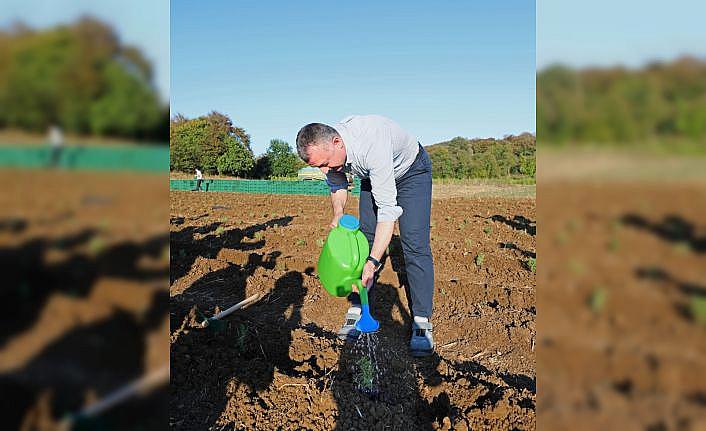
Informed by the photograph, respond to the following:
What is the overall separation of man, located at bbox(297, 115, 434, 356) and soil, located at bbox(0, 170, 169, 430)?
2353 mm

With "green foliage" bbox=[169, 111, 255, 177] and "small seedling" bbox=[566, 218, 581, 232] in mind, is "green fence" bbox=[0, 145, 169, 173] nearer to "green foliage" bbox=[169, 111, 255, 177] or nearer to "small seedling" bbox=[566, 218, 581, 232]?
"small seedling" bbox=[566, 218, 581, 232]

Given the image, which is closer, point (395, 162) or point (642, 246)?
point (642, 246)

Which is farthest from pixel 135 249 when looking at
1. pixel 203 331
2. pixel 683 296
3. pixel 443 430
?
pixel 203 331

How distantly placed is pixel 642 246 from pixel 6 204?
71cm

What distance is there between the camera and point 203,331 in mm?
3898

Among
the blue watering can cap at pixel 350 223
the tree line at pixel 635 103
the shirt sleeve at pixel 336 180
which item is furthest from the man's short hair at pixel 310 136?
the tree line at pixel 635 103

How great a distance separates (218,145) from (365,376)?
119ft

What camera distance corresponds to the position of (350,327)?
13.4 feet

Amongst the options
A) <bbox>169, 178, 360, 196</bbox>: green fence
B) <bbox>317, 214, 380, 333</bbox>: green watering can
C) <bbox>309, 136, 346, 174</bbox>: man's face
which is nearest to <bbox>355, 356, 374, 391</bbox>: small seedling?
<bbox>317, 214, 380, 333</bbox>: green watering can

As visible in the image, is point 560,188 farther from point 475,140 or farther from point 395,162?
point 475,140

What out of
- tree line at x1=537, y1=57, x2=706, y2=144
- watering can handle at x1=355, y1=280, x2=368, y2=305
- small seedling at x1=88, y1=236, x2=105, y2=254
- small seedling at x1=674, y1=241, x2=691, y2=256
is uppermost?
tree line at x1=537, y1=57, x2=706, y2=144

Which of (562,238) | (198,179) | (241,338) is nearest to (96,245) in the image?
(562,238)

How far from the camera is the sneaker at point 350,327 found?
4012 mm

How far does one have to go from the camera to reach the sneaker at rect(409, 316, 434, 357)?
380 centimetres
